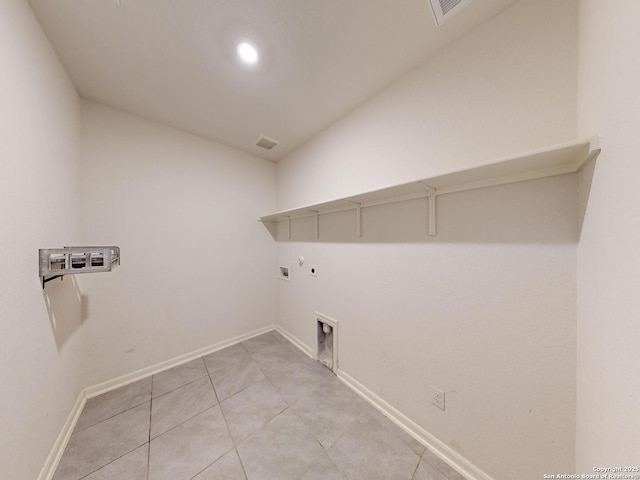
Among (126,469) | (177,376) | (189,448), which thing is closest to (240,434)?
(189,448)

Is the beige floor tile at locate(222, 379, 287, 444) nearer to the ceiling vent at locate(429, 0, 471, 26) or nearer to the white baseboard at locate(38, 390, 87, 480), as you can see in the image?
the white baseboard at locate(38, 390, 87, 480)

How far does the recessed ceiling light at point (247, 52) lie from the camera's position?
53.4 inches

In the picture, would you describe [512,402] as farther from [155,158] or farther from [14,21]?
[155,158]

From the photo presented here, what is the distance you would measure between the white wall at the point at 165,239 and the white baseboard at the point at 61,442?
0.24 meters

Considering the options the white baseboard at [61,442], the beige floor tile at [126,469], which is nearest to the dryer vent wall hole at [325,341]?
the beige floor tile at [126,469]

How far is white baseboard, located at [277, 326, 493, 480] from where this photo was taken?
1.21 meters

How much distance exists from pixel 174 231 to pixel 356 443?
8.68ft

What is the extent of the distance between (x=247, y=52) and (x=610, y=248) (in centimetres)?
214

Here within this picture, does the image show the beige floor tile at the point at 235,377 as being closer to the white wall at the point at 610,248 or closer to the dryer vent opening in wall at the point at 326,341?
the dryer vent opening in wall at the point at 326,341

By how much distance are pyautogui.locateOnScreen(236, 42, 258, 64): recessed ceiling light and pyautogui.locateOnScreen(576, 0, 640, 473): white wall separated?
1.70 metres

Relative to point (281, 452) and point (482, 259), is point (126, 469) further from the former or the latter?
point (482, 259)

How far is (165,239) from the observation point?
2264 millimetres

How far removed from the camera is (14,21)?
1.02 metres

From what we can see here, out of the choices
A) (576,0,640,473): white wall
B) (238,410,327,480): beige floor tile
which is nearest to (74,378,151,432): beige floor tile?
(238,410,327,480): beige floor tile
